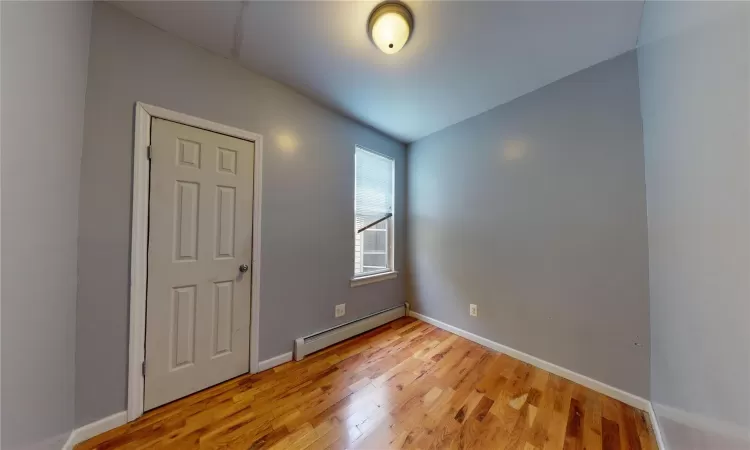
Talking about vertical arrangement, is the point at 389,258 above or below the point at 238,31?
below

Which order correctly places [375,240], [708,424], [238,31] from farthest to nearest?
[375,240], [238,31], [708,424]

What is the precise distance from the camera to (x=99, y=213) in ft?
4.19

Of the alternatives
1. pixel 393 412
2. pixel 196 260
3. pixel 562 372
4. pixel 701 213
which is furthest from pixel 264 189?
pixel 562 372

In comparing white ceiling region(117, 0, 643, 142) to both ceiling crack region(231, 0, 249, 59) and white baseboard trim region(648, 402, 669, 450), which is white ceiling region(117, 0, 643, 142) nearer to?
ceiling crack region(231, 0, 249, 59)

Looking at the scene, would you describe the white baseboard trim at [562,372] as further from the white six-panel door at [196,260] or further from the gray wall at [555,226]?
the white six-panel door at [196,260]

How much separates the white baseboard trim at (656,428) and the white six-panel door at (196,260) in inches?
101

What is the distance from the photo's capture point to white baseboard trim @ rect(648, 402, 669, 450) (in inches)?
46.7

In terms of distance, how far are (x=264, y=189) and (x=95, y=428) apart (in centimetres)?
166

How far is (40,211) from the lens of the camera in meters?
0.92

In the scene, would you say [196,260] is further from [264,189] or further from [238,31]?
[238,31]

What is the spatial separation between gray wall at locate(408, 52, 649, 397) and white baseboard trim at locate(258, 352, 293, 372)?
1.66 meters

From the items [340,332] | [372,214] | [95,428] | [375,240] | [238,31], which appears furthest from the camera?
[375,240]

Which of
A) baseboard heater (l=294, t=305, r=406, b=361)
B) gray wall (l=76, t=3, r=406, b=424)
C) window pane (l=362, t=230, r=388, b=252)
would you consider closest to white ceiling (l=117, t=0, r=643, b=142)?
gray wall (l=76, t=3, r=406, b=424)

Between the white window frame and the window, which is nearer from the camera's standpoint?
the white window frame
